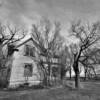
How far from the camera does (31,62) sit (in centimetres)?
1955

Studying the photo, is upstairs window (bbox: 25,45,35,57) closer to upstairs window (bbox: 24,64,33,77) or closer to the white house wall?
the white house wall

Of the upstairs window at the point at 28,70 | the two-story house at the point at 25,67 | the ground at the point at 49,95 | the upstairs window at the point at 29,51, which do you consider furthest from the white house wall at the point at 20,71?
the ground at the point at 49,95

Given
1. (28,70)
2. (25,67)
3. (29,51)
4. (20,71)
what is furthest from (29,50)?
(20,71)

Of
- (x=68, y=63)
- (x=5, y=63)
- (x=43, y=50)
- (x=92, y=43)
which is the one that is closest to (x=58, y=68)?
(x=43, y=50)

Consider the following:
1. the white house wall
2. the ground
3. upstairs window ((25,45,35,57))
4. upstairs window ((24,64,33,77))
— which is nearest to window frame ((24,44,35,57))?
upstairs window ((25,45,35,57))

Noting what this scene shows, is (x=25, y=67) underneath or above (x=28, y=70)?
above

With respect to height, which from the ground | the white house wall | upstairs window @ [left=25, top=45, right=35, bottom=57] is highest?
upstairs window @ [left=25, top=45, right=35, bottom=57]

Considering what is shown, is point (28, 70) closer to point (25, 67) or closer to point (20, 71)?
point (25, 67)

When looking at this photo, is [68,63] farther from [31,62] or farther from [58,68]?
[31,62]

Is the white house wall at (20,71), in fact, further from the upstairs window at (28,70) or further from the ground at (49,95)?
the ground at (49,95)

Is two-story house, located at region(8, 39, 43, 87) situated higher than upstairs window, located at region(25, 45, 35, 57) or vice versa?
upstairs window, located at region(25, 45, 35, 57)

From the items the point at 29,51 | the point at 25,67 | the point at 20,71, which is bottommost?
the point at 20,71

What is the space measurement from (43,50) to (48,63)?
8.99 ft

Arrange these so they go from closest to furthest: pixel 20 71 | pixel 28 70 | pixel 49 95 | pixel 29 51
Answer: pixel 49 95, pixel 20 71, pixel 28 70, pixel 29 51
